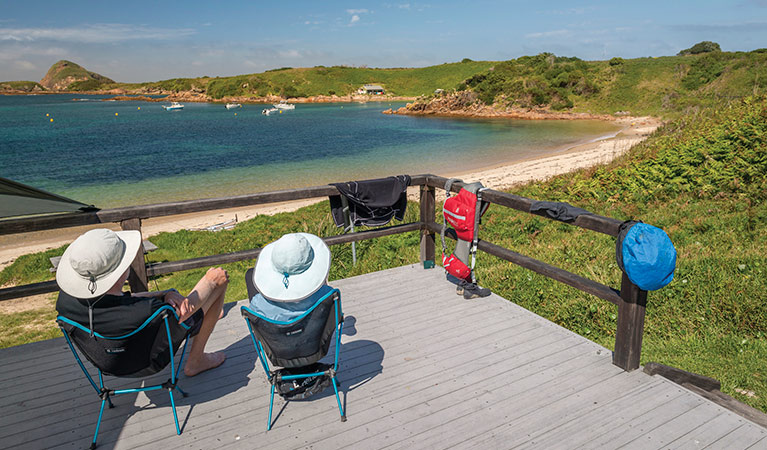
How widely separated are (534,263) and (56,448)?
3.91m

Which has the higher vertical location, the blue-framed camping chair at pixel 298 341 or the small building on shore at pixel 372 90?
the small building on shore at pixel 372 90

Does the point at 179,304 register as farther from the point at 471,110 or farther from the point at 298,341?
the point at 471,110

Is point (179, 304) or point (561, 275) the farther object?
point (561, 275)

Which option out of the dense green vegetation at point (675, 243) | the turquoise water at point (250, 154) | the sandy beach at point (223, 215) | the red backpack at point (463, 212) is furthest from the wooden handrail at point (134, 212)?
the turquoise water at point (250, 154)

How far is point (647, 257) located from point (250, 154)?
39.1m

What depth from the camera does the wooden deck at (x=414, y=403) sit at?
9.89 feet

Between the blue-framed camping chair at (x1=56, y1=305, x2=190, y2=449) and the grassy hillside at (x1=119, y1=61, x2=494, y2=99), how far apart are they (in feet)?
411

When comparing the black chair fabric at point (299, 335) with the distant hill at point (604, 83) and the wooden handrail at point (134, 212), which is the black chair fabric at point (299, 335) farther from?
the distant hill at point (604, 83)

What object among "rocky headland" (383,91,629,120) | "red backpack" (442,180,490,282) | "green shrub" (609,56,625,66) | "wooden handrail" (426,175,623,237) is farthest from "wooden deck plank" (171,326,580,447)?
"green shrub" (609,56,625,66)

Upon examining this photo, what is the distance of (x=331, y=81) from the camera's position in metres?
152

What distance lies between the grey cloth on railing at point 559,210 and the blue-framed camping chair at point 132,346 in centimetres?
303

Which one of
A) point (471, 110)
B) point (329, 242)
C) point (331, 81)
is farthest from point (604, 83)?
point (331, 81)

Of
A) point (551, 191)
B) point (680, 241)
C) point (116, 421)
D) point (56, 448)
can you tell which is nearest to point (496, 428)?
point (116, 421)

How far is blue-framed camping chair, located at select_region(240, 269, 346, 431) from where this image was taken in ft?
9.66
